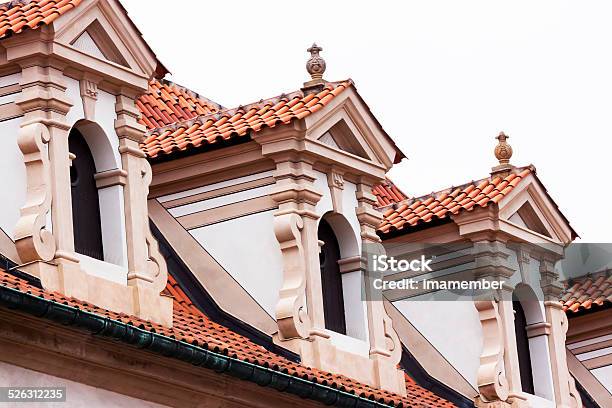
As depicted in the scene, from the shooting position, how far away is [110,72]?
2247 centimetres

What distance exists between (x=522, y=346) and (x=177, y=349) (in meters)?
8.85

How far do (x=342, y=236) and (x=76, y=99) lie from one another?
4402 mm

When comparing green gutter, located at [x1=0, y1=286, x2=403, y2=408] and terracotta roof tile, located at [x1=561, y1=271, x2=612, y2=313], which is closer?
green gutter, located at [x1=0, y1=286, x2=403, y2=408]

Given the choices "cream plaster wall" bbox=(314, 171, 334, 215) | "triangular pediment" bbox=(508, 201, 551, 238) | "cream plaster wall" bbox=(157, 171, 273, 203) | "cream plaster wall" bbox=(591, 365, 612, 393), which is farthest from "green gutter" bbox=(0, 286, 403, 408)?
"cream plaster wall" bbox=(591, 365, 612, 393)

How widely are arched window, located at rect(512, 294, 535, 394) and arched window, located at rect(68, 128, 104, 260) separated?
7625mm

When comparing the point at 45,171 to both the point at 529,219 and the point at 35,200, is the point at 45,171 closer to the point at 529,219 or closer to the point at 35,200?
the point at 35,200

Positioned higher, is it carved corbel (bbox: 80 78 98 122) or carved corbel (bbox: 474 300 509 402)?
carved corbel (bbox: 80 78 98 122)

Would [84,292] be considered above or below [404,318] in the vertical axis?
below

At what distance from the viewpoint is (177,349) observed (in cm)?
2042

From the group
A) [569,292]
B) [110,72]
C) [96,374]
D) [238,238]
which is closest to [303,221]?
[238,238]

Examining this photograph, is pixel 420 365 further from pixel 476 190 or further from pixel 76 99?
pixel 76 99

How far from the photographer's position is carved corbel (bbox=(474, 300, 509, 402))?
27031 millimetres

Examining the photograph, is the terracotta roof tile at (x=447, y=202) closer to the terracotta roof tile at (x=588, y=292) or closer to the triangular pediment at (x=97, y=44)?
the terracotta roof tile at (x=588, y=292)

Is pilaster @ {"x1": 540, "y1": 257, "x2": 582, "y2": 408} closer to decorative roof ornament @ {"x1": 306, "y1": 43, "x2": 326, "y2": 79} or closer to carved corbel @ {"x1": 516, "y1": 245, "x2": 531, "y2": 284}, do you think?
carved corbel @ {"x1": 516, "y1": 245, "x2": 531, "y2": 284}
